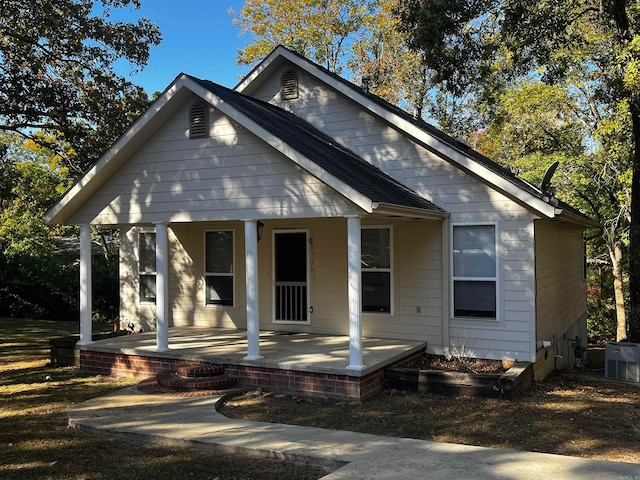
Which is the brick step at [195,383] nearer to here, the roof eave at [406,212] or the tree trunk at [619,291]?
the roof eave at [406,212]

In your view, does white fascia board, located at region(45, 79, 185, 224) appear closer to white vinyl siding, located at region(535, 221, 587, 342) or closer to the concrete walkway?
the concrete walkway

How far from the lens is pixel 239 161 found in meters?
8.99

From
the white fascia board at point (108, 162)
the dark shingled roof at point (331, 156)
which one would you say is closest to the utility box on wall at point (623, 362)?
the dark shingled roof at point (331, 156)

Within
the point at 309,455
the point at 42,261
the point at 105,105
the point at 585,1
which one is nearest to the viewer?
the point at 309,455

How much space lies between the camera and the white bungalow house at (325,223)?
8.73 metres

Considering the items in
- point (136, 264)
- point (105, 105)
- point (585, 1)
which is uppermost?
point (585, 1)

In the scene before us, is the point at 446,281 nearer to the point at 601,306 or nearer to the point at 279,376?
the point at 279,376

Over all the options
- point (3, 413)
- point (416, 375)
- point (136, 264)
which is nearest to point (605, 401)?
point (416, 375)

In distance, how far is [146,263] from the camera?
1333 cm

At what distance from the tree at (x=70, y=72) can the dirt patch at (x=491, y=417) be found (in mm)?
9313

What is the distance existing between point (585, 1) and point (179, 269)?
1106 cm

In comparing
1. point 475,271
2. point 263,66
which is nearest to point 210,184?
point 263,66

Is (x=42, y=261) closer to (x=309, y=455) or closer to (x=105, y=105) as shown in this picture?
(x=105, y=105)

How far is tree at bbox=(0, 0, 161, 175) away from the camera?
13500mm
